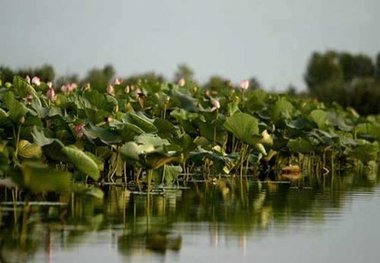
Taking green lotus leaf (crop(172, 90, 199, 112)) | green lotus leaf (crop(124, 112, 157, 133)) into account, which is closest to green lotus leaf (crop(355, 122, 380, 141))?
green lotus leaf (crop(172, 90, 199, 112))

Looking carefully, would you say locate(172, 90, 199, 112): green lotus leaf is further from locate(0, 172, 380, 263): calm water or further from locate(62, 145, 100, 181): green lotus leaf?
locate(62, 145, 100, 181): green lotus leaf

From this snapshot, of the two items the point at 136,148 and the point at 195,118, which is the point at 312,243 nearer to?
the point at 136,148

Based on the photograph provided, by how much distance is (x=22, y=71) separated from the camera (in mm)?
18859

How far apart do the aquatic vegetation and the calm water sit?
27 centimetres

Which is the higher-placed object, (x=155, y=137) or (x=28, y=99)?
(x=28, y=99)

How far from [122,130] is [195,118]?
8.83 feet

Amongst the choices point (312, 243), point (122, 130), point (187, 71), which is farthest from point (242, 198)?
point (187, 71)

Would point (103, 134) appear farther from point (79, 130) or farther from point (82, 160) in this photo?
point (82, 160)

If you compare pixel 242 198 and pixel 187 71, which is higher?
pixel 187 71

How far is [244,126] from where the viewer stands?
11.5m

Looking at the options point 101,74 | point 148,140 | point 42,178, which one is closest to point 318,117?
point 148,140

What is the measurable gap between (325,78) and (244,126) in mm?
32258

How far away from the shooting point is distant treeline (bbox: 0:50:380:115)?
19188 millimetres

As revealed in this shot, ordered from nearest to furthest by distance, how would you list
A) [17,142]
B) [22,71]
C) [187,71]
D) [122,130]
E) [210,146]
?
[17,142] → [122,130] → [210,146] → [22,71] → [187,71]
